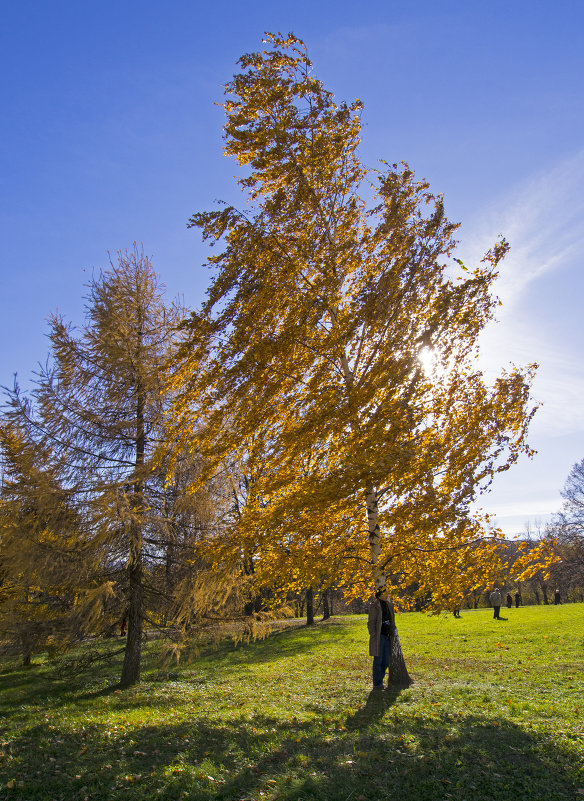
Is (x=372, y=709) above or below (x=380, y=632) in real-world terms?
below

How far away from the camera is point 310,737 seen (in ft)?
19.5

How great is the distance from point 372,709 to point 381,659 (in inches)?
63.3

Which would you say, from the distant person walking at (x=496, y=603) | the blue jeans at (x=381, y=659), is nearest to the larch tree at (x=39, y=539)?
the blue jeans at (x=381, y=659)

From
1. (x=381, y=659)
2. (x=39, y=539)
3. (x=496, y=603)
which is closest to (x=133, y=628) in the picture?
(x=39, y=539)

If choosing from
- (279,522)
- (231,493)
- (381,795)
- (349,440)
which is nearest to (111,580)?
(231,493)

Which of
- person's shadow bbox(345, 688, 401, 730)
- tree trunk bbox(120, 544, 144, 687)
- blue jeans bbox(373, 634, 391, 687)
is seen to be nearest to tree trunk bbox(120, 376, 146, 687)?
tree trunk bbox(120, 544, 144, 687)

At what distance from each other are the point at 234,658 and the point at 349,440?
14500 mm

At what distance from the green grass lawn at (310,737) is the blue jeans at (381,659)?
347 mm

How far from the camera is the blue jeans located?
28.5 ft

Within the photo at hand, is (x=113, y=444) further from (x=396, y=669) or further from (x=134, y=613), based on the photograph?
(x=396, y=669)

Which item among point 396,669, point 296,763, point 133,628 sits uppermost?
point 133,628

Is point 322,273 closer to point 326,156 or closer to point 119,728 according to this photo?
point 326,156

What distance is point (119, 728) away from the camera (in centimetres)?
670

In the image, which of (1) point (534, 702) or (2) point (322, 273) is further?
(2) point (322, 273)
